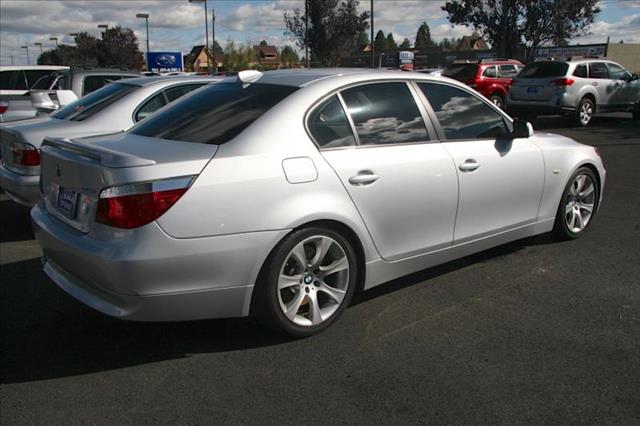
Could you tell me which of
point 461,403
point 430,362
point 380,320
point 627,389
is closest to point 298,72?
point 380,320

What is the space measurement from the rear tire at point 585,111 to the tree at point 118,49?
48.0 metres

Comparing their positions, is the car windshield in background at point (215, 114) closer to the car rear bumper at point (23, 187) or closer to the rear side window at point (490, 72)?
the car rear bumper at point (23, 187)

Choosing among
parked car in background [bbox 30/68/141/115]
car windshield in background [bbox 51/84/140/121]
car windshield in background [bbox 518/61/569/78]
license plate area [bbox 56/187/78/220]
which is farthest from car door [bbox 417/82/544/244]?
car windshield in background [bbox 518/61/569/78]

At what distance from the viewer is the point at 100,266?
307 cm

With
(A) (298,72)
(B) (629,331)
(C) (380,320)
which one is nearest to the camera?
(B) (629,331)

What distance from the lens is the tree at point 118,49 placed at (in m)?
56.5

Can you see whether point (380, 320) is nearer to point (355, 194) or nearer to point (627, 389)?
point (355, 194)

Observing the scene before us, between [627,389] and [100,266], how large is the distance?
2.71 meters

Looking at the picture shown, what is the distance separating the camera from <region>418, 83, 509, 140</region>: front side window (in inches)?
169

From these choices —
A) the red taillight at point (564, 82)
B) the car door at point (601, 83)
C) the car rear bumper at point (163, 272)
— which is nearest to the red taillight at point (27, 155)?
the car rear bumper at point (163, 272)

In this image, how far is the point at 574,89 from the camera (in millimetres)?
15164

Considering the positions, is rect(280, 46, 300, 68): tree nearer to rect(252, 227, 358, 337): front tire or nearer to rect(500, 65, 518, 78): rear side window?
rect(500, 65, 518, 78): rear side window

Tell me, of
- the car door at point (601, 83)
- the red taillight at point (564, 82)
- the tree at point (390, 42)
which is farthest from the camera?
the tree at point (390, 42)

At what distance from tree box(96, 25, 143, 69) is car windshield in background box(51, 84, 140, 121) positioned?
172 ft
